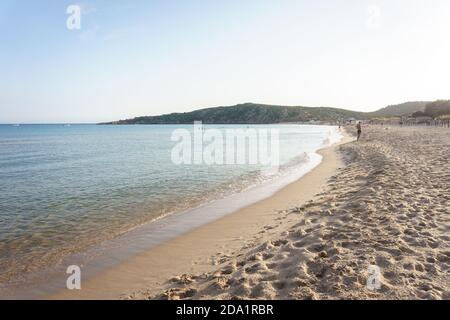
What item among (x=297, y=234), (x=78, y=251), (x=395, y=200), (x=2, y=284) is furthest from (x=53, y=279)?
(x=395, y=200)

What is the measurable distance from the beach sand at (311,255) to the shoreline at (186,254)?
2cm

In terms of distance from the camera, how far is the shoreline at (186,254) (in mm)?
6637

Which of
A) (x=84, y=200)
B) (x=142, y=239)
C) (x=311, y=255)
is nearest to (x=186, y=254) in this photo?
(x=142, y=239)

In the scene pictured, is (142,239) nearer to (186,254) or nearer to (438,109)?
(186,254)

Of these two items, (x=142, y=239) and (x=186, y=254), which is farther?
(x=142, y=239)

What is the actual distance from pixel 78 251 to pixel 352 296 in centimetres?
692

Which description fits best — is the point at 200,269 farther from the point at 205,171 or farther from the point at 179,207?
the point at 205,171

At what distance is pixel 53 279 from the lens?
7301mm

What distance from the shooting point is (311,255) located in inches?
260

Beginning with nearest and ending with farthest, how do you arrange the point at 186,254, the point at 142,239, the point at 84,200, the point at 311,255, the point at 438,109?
the point at 311,255 → the point at 186,254 → the point at 142,239 → the point at 84,200 → the point at 438,109

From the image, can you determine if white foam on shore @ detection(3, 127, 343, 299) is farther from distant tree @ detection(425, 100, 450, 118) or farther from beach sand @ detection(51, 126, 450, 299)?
distant tree @ detection(425, 100, 450, 118)

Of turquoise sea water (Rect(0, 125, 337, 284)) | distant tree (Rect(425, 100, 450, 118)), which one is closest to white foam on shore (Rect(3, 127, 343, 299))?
turquoise sea water (Rect(0, 125, 337, 284))

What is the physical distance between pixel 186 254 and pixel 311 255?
3.13 meters
